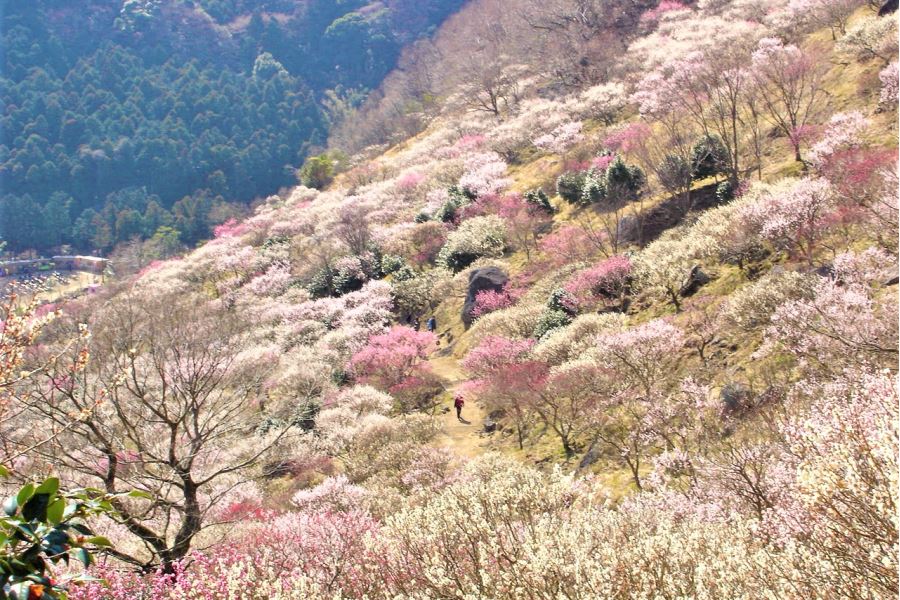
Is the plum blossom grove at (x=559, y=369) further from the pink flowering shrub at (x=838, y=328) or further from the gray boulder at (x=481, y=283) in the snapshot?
the gray boulder at (x=481, y=283)

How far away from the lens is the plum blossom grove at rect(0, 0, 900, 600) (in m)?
6.05

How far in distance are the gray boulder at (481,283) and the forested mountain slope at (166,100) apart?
8173 cm

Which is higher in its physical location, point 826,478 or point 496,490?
point 826,478

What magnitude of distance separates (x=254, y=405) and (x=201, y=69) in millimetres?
130675

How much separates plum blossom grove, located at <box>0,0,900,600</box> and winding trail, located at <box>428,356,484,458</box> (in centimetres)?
20

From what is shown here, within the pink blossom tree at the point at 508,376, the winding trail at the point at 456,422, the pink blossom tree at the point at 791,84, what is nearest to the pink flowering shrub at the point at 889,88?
the pink blossom tree at the point at 791,84

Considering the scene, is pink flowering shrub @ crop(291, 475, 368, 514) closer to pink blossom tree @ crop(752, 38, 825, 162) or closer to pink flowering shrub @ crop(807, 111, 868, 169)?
pink flowering shrub @ crop(807, 111, 868, 169)

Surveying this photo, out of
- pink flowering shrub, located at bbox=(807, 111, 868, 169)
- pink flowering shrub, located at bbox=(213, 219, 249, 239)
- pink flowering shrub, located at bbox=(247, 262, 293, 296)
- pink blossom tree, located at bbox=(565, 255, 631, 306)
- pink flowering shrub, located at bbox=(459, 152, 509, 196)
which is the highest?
pink flowering shrub, located at bbox=(807, 111, 868, 169)

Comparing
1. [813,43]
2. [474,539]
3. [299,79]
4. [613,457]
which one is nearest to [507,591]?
[474,539]

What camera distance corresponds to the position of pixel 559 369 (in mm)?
17500

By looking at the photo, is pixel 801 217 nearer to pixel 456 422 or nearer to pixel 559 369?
pixel 559 369

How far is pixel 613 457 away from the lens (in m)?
15.1

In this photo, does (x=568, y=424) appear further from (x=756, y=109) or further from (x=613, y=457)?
(x=756, y=109)

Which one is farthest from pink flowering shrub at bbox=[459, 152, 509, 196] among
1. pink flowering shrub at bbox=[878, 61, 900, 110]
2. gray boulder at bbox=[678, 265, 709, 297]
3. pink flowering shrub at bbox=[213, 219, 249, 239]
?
pink flowering shrub at bbox=[213, 219, 249, 239]
